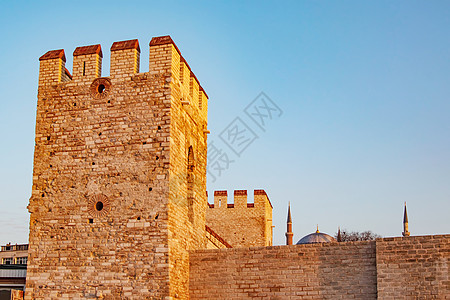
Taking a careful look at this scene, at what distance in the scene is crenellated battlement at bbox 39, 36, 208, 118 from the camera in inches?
535

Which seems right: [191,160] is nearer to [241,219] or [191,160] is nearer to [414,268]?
[414,268]

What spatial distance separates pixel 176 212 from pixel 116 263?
1822 mm

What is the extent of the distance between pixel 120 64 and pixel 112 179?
9.52 feet

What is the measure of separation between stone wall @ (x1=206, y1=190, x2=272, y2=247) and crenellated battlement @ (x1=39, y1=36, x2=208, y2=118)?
38.2 feet

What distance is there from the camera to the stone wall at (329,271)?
1217 centimetres

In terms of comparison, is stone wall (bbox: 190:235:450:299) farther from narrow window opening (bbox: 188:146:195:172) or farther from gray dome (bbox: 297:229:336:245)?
gray dome (bbox: 297:229:336:245)

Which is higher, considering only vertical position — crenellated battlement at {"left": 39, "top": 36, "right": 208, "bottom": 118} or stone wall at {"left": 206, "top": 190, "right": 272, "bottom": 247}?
crenellated battlement at {"left": 39, "top": 36, "right": 208, "bottom": 118}

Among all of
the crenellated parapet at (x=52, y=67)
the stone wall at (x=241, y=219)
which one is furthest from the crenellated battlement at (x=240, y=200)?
the crenellated parapet at (x=52, y=67)

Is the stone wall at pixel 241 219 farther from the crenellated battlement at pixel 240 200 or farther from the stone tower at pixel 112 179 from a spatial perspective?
the stone tower at pixel 112 179

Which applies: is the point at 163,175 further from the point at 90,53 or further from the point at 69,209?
the point at 90,53

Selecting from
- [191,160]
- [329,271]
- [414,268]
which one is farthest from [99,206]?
[414,268]

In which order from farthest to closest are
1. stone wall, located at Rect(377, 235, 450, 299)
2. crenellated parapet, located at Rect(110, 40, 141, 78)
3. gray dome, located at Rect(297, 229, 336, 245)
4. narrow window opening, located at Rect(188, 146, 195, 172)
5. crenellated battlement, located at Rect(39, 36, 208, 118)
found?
gray dome, located at Rect(297, 229, 336, 245) → narrow window opening, located at Rect(188, 146, 195, 172) → crenellated parapet, located at Rect(110, 40, 141, 78) → crenellated battlement, located at Rect(39, 36, 208, 118) → stone wall, located at Rect(377, 235, 450, 299)

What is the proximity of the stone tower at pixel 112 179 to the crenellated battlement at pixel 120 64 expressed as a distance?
3cm

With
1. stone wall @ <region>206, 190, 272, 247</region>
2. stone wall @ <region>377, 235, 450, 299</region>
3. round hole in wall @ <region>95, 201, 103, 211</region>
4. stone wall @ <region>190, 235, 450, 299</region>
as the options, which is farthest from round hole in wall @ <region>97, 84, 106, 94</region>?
stone wall @ <region>206, 190, 272, 247</region>
